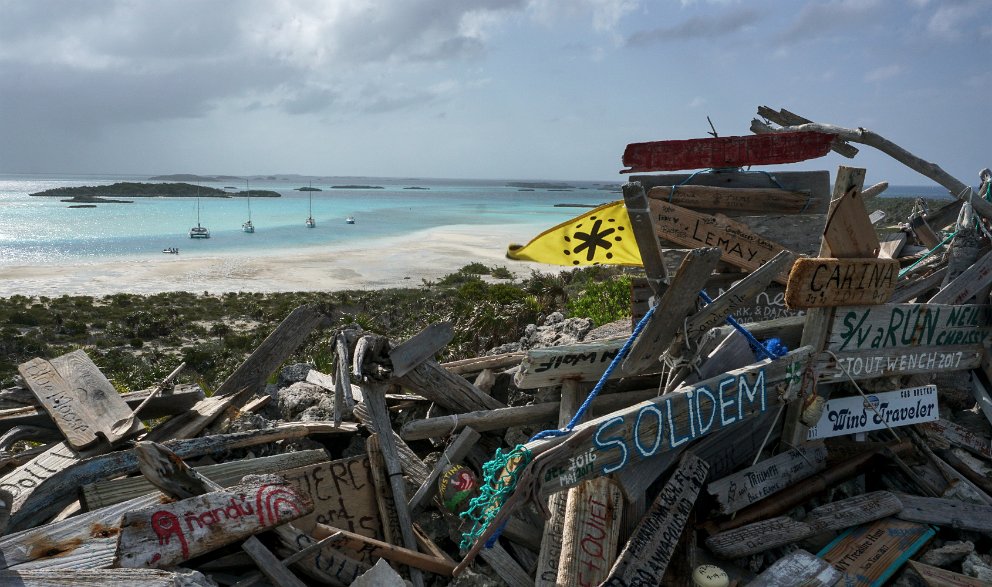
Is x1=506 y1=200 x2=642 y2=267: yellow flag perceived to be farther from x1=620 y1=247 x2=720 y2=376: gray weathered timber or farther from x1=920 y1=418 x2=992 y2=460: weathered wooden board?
x1=920 y1=418 x2=992 y2=460: weathered wooden board

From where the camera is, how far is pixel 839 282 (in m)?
Result: 5.20

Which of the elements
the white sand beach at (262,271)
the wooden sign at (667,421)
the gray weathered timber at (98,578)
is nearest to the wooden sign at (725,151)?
the wooden sign at (667,421)

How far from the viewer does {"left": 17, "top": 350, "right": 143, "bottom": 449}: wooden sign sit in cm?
541

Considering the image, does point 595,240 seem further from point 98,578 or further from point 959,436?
point 959,436

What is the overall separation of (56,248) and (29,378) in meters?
71.3

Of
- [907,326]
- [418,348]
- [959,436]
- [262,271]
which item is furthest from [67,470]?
[262,271]

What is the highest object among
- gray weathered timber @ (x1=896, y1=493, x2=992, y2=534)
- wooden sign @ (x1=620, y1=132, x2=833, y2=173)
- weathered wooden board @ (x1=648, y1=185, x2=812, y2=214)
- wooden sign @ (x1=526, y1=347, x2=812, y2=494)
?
wooden sign @ (x1=620, y1=132, x2=833, y2=173)

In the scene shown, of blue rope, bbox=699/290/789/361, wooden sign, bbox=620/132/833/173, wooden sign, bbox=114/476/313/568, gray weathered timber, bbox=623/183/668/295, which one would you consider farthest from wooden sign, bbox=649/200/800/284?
wooden sign, bbox=114/476/313/568

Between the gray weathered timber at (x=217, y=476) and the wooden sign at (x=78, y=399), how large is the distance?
630 mm

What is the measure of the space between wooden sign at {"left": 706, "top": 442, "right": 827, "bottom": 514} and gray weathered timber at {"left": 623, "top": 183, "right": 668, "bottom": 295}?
175 cm

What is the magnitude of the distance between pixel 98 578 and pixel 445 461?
2.43 m

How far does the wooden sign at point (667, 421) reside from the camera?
162 inches

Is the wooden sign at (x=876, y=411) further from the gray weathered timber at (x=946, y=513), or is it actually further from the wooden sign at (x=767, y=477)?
the gray weathered timber at (x=946, y=513)

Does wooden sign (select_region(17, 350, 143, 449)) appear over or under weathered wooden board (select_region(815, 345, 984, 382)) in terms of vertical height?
under
